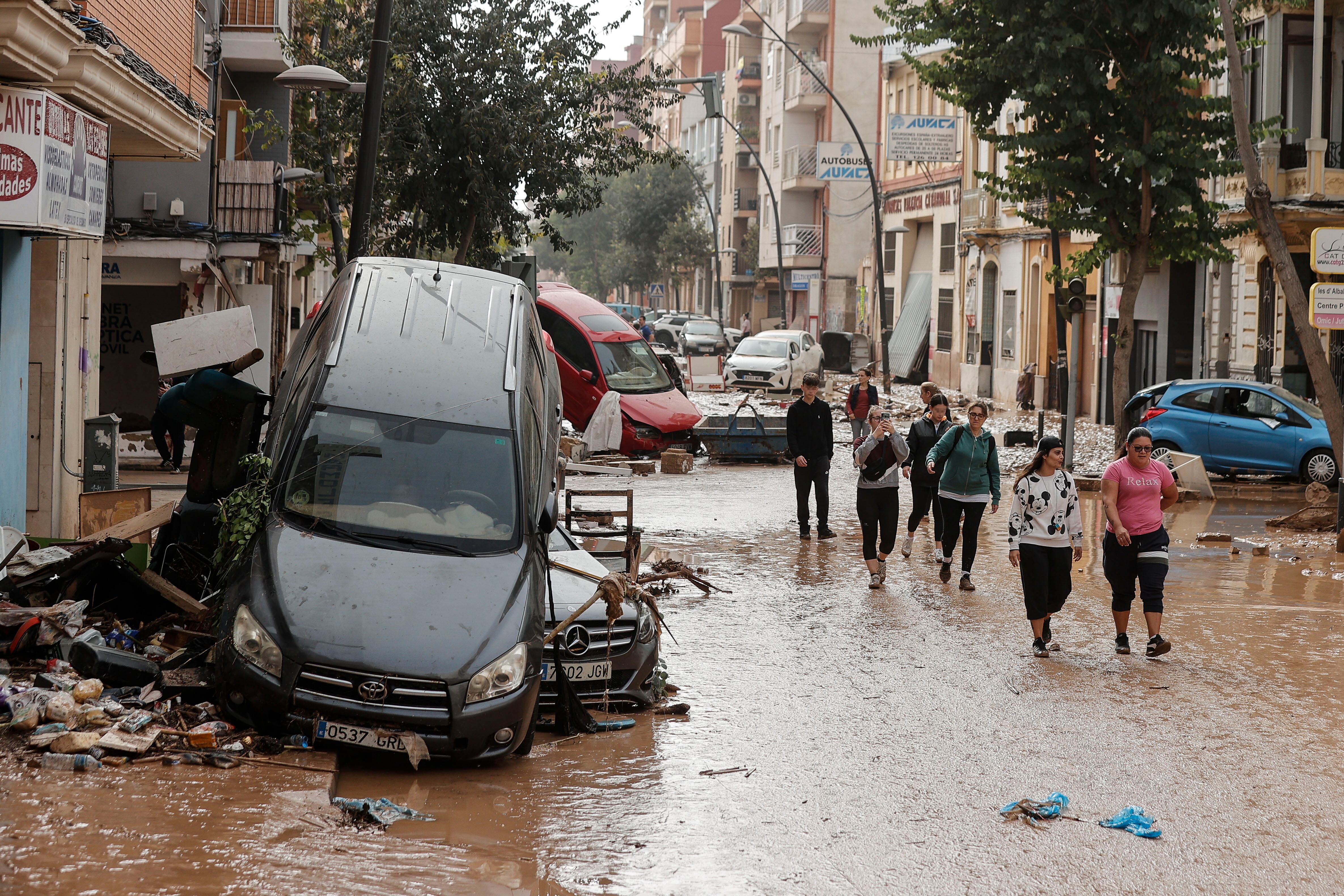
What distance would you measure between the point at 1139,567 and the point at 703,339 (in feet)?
148

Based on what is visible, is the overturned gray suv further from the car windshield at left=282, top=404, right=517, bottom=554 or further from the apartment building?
the apartment building

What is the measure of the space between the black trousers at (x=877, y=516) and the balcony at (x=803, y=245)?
162 feet

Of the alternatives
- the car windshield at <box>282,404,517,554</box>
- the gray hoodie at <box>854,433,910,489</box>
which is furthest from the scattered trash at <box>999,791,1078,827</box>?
the gray hoodie at <box>854,433,910,489</box>

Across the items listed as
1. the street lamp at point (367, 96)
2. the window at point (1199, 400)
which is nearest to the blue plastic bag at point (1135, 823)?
the street lamp at point (367, 96)

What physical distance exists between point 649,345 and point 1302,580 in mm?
14309

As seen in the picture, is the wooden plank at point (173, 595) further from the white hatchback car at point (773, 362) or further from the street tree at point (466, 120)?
the white hatchback car at point (773, 362)

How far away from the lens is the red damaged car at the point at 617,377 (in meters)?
24.1

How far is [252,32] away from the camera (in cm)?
2561

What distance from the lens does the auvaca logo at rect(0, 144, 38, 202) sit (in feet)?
31.6

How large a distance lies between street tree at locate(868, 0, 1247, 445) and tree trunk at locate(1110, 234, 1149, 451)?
0.03 meters

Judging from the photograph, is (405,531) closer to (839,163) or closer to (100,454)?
(100,454)

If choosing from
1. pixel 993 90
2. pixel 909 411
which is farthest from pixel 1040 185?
pixel 909 411

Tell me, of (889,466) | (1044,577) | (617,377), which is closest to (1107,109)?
(617,377)

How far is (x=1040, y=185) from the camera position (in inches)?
931
